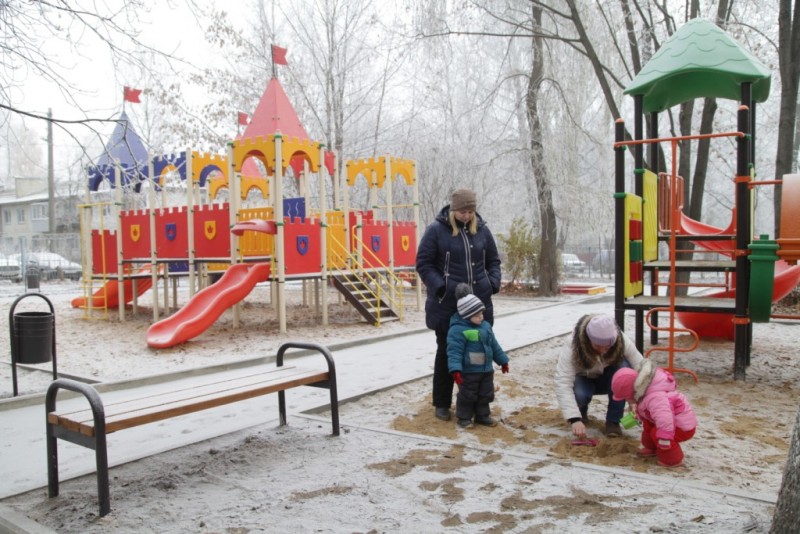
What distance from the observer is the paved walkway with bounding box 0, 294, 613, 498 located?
4344 mm

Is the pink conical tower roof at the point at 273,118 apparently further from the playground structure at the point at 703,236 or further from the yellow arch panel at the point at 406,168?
the playground structure at the point at 703,236

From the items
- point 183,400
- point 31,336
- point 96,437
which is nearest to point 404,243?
point 31,336

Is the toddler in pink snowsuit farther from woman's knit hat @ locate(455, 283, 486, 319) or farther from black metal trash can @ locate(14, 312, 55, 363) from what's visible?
black metal trash can @ locate(14, 312, 55, 363)

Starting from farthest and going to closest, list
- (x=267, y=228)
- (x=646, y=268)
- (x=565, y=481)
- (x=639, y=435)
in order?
(x=267, y=228) → (x=646, y=268) → (x=639, y=435) → (x=565, y=481)

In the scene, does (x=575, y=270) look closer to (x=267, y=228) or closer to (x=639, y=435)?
(x=267, y=228)

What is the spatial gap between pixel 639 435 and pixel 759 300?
2.69 metres

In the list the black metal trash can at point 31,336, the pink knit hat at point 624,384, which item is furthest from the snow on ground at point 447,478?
the black metal trash can at point 31,336

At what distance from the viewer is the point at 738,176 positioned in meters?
6.64

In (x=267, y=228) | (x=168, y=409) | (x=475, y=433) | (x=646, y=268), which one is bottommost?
(x=475, y=433)

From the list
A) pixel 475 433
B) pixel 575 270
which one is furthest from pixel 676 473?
pixel 575 270

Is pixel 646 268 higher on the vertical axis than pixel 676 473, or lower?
higher

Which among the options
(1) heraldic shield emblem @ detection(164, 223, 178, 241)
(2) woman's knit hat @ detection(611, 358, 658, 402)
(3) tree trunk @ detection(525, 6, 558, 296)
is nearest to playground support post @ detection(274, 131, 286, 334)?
(1) heraldic shield emblem @ detection(164, 223, 178, 241)

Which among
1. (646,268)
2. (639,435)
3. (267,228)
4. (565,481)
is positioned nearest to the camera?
(565,481)

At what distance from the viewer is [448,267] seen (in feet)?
16.5
